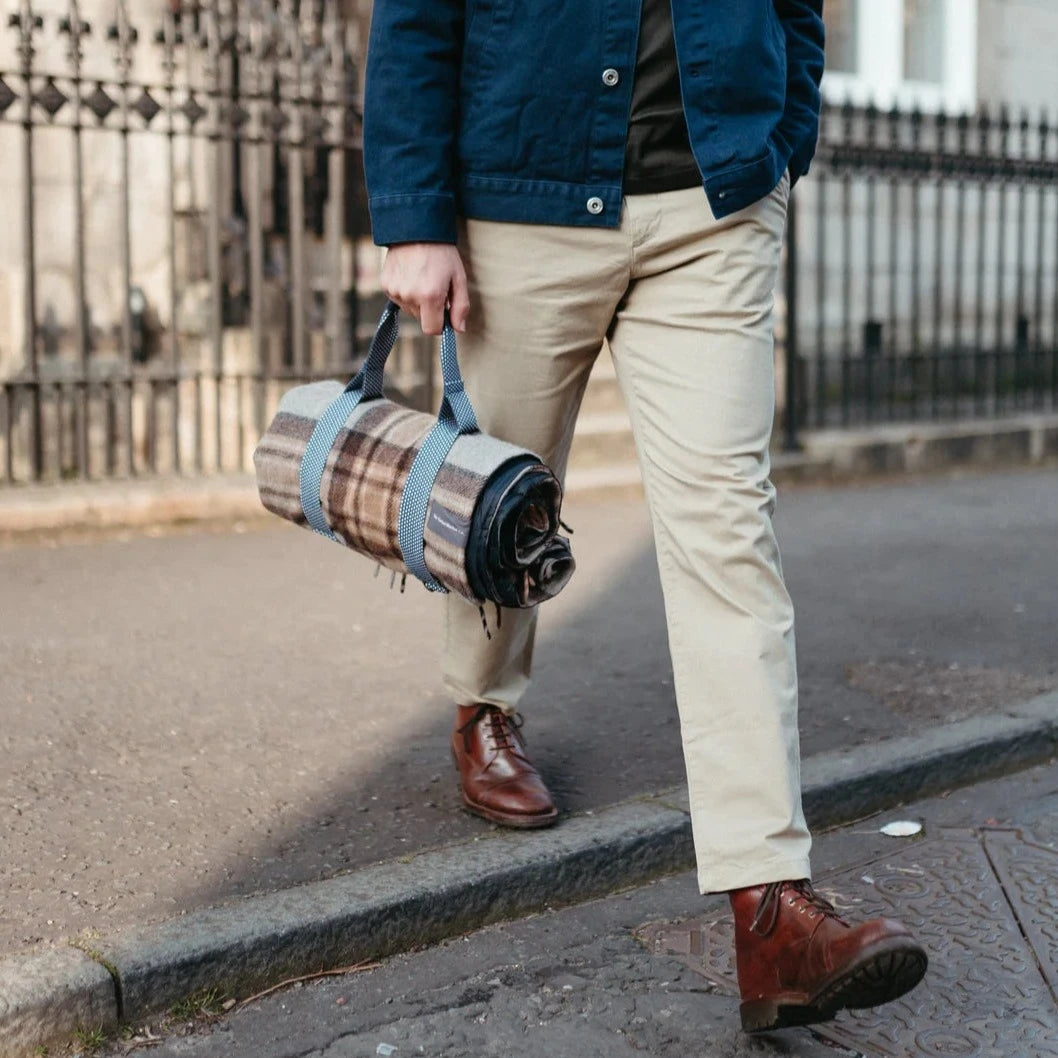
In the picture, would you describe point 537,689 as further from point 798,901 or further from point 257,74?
point 257,74

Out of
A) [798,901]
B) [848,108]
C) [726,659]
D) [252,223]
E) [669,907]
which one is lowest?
[669,907]

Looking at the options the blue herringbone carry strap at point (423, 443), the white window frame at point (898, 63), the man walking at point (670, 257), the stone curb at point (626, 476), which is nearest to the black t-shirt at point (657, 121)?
the man walking at point (670, 257)

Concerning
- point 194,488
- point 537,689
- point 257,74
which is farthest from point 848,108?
point 537,689

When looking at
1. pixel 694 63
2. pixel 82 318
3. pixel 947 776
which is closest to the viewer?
pixel 694 63

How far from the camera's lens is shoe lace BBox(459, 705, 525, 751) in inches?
132

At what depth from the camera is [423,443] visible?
2830 mm

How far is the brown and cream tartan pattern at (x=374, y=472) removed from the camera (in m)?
2.71

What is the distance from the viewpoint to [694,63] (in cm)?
271

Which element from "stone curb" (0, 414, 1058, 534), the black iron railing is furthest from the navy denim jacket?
the black iron railing

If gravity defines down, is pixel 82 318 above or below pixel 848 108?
below

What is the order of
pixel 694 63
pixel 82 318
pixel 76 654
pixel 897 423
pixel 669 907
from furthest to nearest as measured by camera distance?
pixel 897 423, pixel 82 318, pixel 76 654, pixel 669 907, pixel 694 63

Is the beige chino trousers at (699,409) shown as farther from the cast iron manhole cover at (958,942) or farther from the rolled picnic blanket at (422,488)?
the cast iron manhole cover at (958,942)

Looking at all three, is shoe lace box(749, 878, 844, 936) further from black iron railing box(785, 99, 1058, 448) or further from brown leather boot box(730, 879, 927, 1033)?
black iron railing box(785, 99, 1058, 448)

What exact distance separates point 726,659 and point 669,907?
30.4 inches
